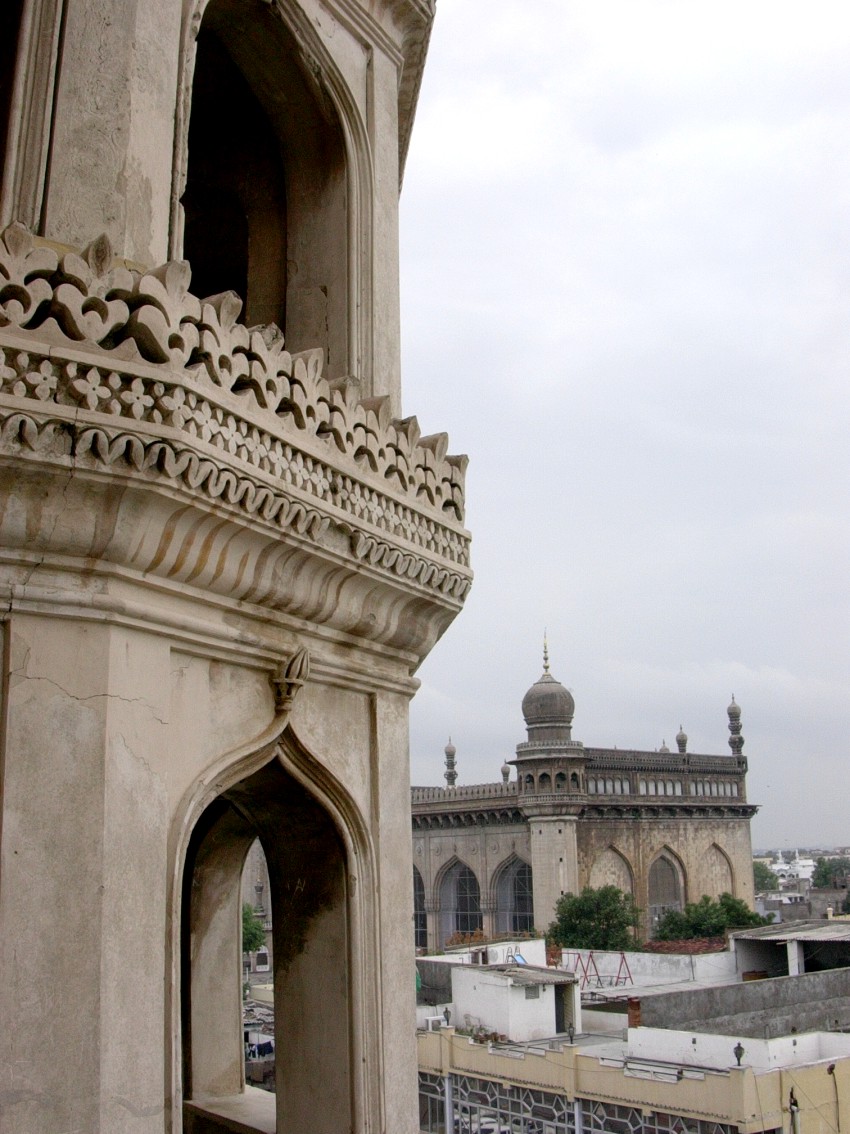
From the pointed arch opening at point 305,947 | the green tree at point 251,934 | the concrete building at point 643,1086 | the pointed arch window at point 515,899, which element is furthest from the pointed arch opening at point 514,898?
the pointed arch opening at point 305,947

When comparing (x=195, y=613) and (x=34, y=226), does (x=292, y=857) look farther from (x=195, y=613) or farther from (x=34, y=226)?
(x=34, y=226)

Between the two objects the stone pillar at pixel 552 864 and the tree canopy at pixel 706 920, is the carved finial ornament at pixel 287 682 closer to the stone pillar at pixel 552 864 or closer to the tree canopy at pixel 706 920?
the stone pillar at pixel 552 864

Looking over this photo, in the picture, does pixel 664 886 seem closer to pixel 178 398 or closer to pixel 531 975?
pixel 531 975

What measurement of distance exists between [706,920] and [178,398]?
4118 cm

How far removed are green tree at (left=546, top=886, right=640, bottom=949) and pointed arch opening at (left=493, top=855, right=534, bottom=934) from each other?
411cm

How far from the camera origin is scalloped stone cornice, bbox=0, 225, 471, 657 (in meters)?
2.71

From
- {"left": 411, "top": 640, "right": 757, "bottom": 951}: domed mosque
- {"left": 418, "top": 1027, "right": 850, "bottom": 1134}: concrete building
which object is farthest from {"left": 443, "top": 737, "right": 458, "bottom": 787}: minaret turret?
{"left": 418, "top": 1027, "right": 850, "bottom": 1134}: concrete building

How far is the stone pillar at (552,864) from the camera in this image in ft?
137

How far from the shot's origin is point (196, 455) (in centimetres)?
287

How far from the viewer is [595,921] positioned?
127 ft

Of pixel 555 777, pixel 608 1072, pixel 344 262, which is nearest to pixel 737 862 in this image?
pixel 555 777

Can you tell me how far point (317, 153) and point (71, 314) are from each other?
6.40 feet

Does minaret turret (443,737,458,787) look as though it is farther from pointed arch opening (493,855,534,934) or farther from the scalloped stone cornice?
the scalloped stone cornice

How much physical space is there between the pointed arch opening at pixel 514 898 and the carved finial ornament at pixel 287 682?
4186 cm
